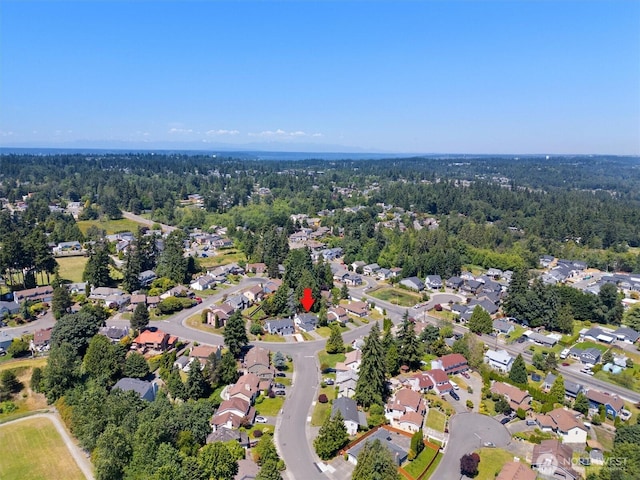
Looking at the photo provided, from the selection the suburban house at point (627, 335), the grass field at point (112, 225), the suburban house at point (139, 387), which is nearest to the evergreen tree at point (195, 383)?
the suburban house at point (139, 387)

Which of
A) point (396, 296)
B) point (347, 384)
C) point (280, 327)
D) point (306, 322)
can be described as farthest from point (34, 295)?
point (396, 296)

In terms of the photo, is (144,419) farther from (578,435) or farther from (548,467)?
(578,435)

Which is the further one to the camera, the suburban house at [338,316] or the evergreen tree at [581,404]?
the suburban house at [338,316]

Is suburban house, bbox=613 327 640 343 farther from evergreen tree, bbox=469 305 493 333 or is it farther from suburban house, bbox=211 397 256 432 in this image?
suburban house, bbox=211 397 256 432

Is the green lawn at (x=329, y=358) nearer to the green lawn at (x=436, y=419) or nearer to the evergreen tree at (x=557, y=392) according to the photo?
the green lawn at (x=436, y=419)

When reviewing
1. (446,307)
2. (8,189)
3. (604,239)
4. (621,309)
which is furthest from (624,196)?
(8,189)

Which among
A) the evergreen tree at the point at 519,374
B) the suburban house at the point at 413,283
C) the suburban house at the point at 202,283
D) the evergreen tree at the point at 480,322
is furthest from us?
the suburban house at the point at 413,283
